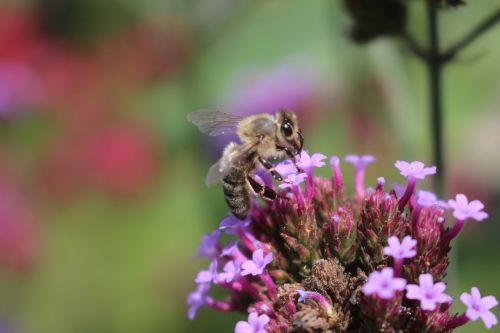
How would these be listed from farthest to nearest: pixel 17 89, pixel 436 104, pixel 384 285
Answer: pixel 17 89
pixel 436 104
pixel 384 285

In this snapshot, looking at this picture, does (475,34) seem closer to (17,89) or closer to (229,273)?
(229,273)

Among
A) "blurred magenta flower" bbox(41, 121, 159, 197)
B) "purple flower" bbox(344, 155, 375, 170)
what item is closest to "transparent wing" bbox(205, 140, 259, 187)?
"purple flower" bbox(344, 155, 375, 170)

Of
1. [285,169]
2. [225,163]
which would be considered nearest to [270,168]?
[285,169]

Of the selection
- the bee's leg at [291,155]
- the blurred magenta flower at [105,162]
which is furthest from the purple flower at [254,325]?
the blurred magenta flower at [105,162]

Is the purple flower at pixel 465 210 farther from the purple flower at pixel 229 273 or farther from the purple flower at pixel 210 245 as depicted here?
the purple flower at pixel 210 245

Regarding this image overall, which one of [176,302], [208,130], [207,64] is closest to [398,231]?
[208,130]

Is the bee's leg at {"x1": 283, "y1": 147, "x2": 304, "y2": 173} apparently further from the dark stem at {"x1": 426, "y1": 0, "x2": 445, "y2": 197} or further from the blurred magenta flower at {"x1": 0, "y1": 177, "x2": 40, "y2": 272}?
the blurred magenta flower at {"x1": 0, "y1": 177, "x2": 40, "y2": 272}

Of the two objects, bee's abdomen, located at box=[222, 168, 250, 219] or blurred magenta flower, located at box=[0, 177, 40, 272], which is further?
blurred magenta flower, located at box=[0, 177, 40, 272]
